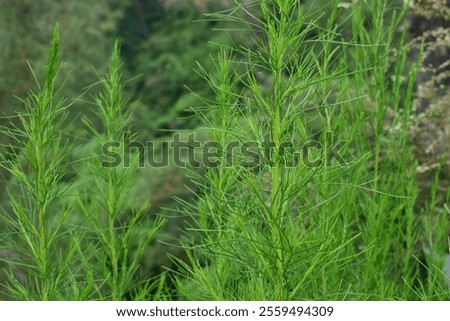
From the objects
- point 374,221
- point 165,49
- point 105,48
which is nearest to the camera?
point 374,221

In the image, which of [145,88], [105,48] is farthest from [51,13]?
[145,88]

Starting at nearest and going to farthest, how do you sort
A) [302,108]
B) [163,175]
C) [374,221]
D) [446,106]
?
1. [302,108]
2. [374,221]
3. [446,106]
4. [163,175]

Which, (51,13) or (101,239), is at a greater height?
(101,239)

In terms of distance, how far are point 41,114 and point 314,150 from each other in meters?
1.01

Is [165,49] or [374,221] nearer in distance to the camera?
[374,221]

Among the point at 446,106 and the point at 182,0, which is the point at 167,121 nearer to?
the point at 182,0

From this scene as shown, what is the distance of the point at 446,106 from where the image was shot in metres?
6.46

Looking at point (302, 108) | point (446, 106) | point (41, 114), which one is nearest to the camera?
point (302, 108)

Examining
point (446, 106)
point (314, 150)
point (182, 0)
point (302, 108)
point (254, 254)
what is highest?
A: point (302, 108)

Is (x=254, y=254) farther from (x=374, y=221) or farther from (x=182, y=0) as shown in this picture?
(x=182, y=0)

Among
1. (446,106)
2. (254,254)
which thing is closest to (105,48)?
(446,106)

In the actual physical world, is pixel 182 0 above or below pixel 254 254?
below

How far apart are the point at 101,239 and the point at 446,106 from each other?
3.64 meters

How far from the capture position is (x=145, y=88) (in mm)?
13688
